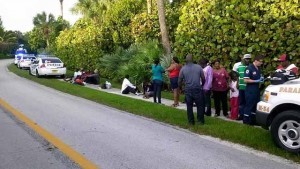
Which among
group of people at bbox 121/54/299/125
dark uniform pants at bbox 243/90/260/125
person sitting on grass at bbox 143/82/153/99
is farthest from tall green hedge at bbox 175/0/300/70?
dark uniform pants at bbox 243/90/260/125

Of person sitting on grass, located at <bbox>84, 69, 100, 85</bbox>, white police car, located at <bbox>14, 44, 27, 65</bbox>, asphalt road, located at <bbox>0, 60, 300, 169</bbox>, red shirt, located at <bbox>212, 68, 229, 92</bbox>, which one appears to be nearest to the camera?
asphalt road, located at <bbox>0, 60, 300, 169</bbox>

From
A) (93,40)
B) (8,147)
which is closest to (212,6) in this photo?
(8,147)

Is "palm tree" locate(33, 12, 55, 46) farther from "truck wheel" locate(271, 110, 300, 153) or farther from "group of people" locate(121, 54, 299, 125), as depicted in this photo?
"truck wheel" locate(271, 110, 300, 153)

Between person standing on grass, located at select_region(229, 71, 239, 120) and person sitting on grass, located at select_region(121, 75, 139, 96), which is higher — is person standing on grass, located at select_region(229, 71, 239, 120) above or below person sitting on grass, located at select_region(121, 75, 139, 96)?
above

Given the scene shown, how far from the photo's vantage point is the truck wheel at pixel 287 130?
21.8 ft

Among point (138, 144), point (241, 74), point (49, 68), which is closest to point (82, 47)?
point (49, 68)

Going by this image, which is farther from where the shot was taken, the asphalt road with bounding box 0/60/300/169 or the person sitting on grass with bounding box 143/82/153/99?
the person sitting on grass with bounding box 143/82/153/99

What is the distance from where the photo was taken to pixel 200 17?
13.9 m

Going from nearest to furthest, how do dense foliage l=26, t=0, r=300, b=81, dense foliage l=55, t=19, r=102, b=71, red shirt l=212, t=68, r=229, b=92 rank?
red shirt l=212, t=68, r=229, b=92 < dense foliage l=26, t=0, r=300, b=81 < dense foliage l=55, t=19, r=102, b=71

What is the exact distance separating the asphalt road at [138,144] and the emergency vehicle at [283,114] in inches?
19.3

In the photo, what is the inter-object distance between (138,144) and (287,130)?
104 inches

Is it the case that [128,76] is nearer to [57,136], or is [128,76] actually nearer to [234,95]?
[234,95]

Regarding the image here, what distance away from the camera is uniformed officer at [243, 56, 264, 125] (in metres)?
8.88

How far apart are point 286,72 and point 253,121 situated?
163 cm
